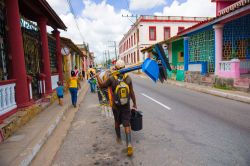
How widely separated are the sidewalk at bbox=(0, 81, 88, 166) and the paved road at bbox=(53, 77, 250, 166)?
0.51m

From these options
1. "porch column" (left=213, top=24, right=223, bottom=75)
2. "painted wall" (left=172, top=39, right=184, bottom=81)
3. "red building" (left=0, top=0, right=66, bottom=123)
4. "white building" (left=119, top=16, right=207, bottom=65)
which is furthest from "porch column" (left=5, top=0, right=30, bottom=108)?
"white building" (left=119, top=16, right=207, bottom=65)

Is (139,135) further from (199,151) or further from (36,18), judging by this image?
(36,18)

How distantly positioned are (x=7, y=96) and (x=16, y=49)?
4.75ft

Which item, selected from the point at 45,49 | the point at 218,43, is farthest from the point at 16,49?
the point at 218,43

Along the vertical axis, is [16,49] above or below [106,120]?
above

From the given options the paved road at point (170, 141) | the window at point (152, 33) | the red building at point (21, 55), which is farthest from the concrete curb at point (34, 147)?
the window at point (152, 33)

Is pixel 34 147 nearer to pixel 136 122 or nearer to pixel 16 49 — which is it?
pixel 136 122

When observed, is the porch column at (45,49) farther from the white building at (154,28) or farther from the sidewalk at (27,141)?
the white building at (154,28)

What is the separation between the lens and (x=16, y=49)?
5.87m

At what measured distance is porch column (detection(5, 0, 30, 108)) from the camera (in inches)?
227

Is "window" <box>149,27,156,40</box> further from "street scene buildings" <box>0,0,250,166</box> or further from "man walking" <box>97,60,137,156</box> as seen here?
"man walking" <box>97,60,137,156</box>

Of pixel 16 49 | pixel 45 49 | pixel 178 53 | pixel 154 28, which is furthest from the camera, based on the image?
pixel 154 28

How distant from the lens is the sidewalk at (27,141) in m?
3.53

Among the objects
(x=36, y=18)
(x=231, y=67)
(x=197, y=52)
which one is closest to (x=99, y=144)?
(x=36, y=18)
